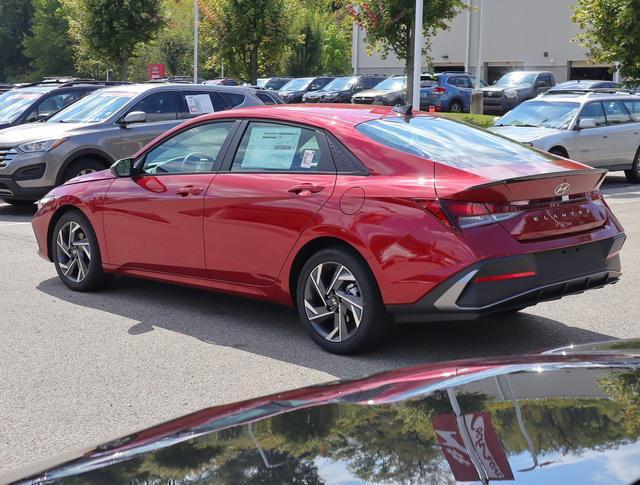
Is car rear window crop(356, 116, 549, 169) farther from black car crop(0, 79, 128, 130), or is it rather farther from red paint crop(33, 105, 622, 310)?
black car crop(0, 79, 128, 130)

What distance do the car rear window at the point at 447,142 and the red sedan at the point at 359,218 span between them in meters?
0.02

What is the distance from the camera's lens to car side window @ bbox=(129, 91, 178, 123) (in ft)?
44.4

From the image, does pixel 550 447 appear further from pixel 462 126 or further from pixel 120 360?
pixel 462 126

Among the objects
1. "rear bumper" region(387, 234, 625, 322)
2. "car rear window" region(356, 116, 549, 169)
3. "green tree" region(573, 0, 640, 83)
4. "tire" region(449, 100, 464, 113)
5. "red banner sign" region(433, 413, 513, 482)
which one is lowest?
"tire" region(449, 100, 464, 113)

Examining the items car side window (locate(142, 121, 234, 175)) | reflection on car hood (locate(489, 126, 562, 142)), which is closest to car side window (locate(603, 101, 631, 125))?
reflection on car hood (locate(489, 126, 562, 142))

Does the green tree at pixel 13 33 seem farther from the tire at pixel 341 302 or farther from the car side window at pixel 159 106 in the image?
the tire at pixel 341 302

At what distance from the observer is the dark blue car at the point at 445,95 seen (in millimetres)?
38125

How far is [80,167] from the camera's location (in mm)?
13031

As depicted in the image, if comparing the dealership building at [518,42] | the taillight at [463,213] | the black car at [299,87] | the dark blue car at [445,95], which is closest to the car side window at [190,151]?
the taillight at [463,213]

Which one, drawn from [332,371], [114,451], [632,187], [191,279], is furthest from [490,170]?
[632,187]

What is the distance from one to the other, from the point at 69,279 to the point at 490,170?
3.97 m

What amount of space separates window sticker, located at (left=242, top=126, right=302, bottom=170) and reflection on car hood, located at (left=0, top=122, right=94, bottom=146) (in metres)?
7.00

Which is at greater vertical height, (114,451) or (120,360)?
(114,451)

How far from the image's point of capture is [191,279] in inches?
272
